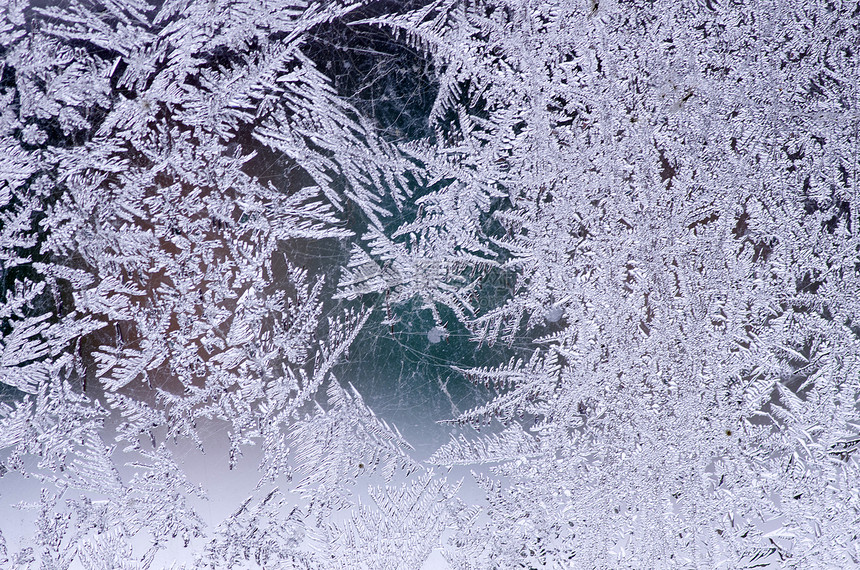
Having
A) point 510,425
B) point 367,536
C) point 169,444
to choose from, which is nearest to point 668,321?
point 510,425

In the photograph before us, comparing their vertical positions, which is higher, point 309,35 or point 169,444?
point 309,35

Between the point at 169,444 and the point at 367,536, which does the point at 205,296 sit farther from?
the point at 367,536

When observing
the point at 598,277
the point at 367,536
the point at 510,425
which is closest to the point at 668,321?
the point at 598,277

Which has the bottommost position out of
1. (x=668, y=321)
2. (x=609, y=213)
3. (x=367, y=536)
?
(x=367, y=536)

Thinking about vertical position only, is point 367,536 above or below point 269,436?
below

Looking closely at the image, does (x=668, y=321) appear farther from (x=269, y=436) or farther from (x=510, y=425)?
(x=269, y=436)

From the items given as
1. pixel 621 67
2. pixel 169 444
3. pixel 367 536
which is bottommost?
pixel 367 536
